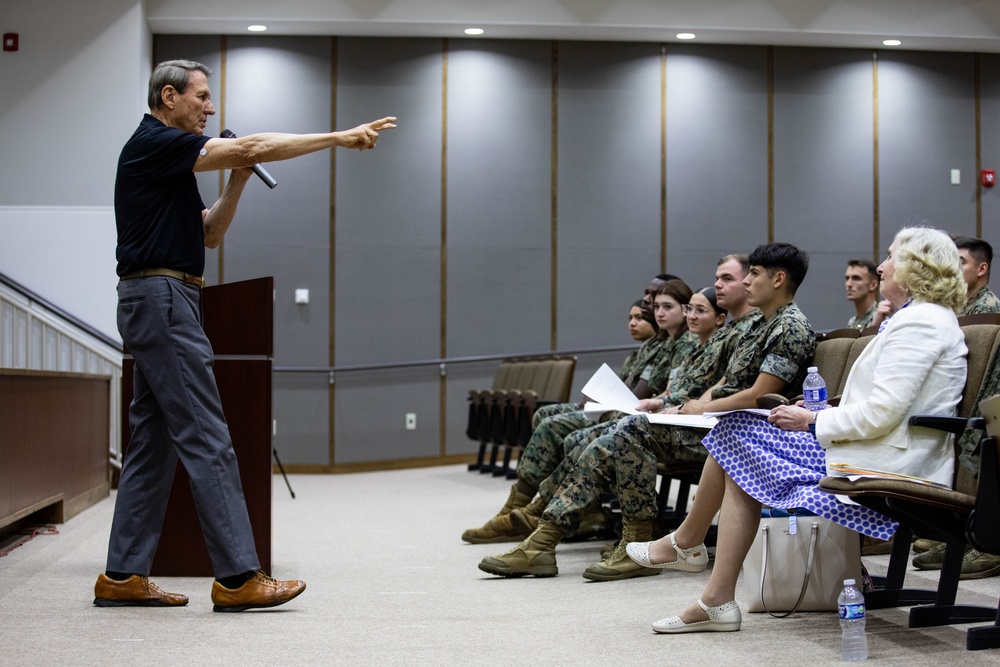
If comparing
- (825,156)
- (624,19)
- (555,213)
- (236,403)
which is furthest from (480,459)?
(236,403)

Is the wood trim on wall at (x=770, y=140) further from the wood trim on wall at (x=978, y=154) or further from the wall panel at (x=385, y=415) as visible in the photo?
the wall panel at (x=385, y=415)

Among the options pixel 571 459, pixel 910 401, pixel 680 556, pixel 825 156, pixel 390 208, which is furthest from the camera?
pixel 825 156

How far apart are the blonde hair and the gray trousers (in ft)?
5.93

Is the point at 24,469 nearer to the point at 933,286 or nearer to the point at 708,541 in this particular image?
the point at 708,541

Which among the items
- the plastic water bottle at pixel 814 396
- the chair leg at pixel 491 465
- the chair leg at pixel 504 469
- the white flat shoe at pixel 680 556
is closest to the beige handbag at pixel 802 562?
the white flat shoe at pixel 680 556

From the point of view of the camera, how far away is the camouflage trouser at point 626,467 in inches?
134

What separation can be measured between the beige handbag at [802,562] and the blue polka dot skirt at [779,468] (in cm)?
17

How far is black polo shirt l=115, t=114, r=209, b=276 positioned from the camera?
273 cm

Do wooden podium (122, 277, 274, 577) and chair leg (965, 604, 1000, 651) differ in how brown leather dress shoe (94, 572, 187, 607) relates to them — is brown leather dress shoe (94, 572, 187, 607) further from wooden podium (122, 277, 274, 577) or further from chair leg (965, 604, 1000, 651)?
chair leg (965, 604, 1000, 651)

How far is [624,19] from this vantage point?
8.46m

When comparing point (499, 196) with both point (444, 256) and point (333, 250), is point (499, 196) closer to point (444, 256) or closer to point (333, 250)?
point (444, 256)

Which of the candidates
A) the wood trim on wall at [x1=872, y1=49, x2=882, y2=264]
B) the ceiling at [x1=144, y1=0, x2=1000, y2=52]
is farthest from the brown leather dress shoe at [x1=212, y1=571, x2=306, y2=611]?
the wood trim on wall at [x1=872, y1=49, x2=882, y2=264]

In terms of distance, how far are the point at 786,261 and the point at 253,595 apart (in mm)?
1934

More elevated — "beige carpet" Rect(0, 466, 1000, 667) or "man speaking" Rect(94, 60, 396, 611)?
"man speaking" Rect(94, 60, 396, 611)
